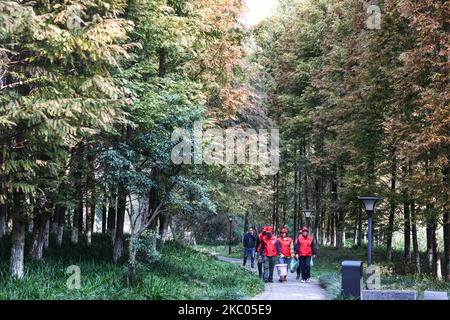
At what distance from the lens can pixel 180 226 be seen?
38.9 metres

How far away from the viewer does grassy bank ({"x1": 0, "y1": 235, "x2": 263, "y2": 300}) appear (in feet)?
35.8

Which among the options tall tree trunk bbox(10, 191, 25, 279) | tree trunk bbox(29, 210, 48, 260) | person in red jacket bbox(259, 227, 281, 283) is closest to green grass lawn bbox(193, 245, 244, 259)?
person in red jacket bbox(259, 227, 281, 283)

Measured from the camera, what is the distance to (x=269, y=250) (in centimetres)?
1692

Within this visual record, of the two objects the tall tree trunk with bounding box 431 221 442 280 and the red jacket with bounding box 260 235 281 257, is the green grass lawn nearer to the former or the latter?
the tall tree trunk with bounding box 431 221 442 280

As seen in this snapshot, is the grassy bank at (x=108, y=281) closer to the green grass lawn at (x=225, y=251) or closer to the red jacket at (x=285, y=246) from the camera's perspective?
the red jacket at (x=285, y=246)

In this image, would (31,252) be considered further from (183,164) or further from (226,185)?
(226,185)

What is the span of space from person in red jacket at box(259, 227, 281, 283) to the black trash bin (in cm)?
483

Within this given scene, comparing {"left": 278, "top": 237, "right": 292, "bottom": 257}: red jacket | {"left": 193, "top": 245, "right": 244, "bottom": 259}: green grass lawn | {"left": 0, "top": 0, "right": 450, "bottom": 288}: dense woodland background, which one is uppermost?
{"left": 0, "top": 0, "right": 450, "bottom": 288}: dense woodland background

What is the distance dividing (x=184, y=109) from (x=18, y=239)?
5.29 metres

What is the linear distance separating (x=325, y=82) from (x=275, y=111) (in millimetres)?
7753

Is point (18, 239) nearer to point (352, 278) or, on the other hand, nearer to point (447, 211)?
point (352, 278)

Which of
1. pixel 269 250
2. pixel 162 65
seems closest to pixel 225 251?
pixel 162 65

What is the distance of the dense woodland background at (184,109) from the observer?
11.7 metres
